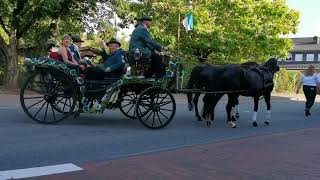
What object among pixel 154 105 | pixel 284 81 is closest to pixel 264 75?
pixel 154 105

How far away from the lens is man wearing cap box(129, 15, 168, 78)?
1111 centimetres

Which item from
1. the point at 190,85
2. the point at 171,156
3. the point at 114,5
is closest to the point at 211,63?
the point at 190,85

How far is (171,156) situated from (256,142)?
2.56 meters

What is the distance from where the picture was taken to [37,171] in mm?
7117

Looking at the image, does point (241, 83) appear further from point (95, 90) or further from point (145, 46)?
point (95, 90)

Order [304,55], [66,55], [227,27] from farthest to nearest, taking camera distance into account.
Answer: [304,55], [227,27], [66,55]

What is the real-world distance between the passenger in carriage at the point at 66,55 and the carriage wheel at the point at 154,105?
1662 millimetres

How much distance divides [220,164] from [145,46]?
13.0 feet

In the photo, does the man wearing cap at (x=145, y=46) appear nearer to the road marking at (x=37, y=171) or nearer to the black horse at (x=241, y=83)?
the black horse at (x=241, y=83)

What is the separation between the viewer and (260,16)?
3859 centimetres

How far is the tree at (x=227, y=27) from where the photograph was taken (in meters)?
35.9

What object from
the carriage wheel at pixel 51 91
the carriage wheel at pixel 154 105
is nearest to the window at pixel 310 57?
the carriage wheel at pixel 154 105

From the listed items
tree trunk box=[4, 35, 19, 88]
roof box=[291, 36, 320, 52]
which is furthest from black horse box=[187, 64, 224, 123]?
roof box=[291, 36, 320, 52]

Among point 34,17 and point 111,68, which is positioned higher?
point 34,17
